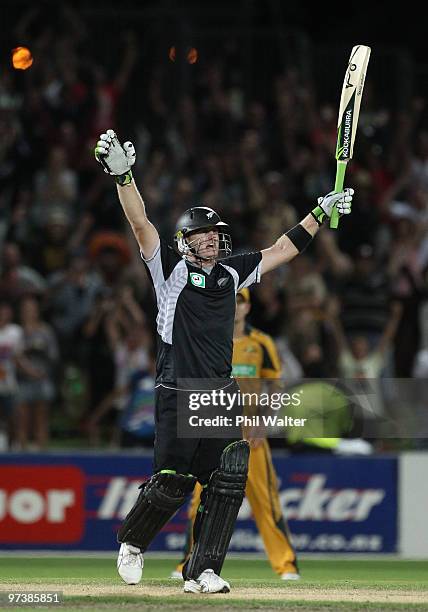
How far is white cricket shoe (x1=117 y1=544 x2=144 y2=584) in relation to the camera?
848cm

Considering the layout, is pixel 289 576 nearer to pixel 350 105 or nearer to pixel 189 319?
pixel 189 319

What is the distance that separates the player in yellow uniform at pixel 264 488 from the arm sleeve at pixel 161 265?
80.4 inches

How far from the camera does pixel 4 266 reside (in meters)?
15.5

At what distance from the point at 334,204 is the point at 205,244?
842 mm

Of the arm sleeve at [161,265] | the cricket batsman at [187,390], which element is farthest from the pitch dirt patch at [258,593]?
the arm sleeve at [161,265]

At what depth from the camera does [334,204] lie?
8766mm

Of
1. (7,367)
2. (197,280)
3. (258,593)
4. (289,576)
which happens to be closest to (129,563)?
(258,593)

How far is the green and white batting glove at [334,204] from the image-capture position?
873 centimetres

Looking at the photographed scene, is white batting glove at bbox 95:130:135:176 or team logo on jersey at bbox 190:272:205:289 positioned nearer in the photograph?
white batting glove at bbox 95:130:135:176

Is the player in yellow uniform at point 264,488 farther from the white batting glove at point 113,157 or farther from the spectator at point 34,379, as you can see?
the spectator at point 34,379

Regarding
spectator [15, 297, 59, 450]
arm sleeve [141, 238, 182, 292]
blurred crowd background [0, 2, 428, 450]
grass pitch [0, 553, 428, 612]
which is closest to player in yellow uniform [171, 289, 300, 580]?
grass pitch [0, 553, 428, 612]

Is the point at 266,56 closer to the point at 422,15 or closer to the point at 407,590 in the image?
the point at 422,15

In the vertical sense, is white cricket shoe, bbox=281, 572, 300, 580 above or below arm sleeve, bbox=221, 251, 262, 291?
below

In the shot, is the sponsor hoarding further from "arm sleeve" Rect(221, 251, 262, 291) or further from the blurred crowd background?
"arm sleeve" Rect(221, 251, 262, 291)
